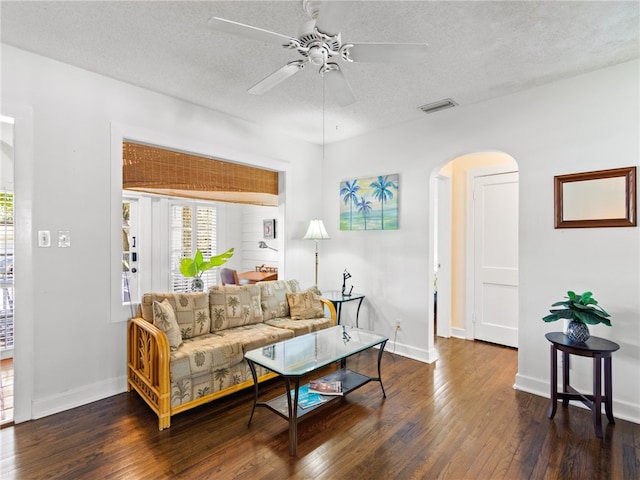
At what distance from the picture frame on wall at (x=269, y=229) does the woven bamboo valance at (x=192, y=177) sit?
1.45 meters

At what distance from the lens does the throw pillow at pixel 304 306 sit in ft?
12.0

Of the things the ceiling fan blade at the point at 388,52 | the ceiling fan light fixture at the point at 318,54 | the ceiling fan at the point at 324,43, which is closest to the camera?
the ceiling fan at the point at 324,43

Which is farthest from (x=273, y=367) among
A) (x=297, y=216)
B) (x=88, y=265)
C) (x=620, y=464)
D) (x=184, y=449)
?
(x=297, y=216)

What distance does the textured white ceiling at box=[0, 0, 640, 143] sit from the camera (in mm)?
1992

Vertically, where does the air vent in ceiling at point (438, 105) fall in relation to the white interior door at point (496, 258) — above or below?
above

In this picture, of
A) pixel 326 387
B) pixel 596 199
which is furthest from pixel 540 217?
pixel 326 387

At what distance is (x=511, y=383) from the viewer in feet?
10.3

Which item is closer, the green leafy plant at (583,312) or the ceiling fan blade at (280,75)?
the ceiling fan blade at (280,75)

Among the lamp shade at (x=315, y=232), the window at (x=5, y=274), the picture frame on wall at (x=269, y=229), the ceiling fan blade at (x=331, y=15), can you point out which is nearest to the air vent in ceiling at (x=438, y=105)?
the lamp shade at (x=315, y=232)

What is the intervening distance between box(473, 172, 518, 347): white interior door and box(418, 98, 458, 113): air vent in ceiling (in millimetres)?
1298

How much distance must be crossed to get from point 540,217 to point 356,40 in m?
2.15

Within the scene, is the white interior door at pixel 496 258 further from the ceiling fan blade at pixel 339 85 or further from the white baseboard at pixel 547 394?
the ceiling fan blade at pixel 339 85

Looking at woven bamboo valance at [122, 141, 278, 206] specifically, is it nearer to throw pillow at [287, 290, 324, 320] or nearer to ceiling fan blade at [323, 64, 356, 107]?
throw pillow at [287, 290, 324, 320]

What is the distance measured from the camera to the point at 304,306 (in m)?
3.71
